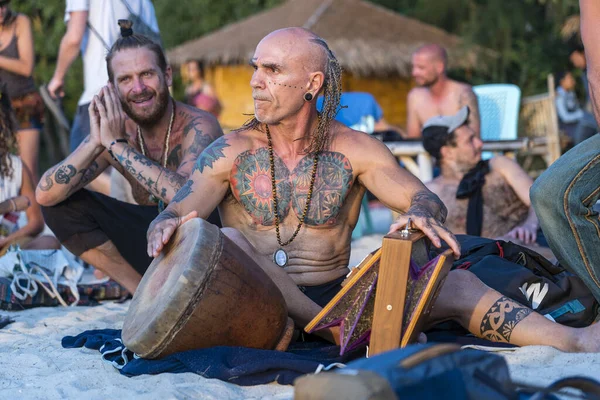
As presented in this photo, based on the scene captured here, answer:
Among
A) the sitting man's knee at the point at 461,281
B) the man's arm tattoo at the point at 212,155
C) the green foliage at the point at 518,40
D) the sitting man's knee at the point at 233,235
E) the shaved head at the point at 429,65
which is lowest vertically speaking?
the sitting man's knee at the point at 461,281

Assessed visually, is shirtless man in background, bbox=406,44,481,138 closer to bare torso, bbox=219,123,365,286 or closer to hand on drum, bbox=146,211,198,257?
bare torso, bbox=219,123,365,286

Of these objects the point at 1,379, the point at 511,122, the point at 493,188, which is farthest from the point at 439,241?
the point at 511,122

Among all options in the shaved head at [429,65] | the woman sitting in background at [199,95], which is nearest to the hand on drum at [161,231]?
the shaved head at [429,65]

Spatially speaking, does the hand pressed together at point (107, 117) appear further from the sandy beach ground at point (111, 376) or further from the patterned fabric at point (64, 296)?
the sandy beach ground at point (111, 376)

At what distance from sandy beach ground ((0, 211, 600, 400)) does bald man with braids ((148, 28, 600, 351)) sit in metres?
0.56

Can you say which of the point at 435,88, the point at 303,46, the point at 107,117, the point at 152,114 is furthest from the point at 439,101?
the point at 303,46

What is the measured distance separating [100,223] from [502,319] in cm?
251

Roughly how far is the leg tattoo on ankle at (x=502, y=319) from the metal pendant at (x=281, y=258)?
94 cm

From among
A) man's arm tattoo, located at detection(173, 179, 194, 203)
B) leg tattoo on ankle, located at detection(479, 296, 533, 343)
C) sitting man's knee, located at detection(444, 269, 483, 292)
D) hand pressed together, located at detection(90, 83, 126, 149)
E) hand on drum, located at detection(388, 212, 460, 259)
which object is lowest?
Answer: leg tattoo on ankle, located at detection(479, 296, 533, 343)

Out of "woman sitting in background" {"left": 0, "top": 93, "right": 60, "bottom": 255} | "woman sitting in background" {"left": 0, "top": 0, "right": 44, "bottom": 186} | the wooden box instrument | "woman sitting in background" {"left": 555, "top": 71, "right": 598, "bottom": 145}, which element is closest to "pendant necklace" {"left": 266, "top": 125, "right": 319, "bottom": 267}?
the wooden box instrument

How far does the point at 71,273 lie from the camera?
5.08 meters

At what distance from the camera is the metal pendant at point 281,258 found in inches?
146

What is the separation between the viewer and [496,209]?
18.7 ft

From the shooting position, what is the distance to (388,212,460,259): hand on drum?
3045 millimetres
